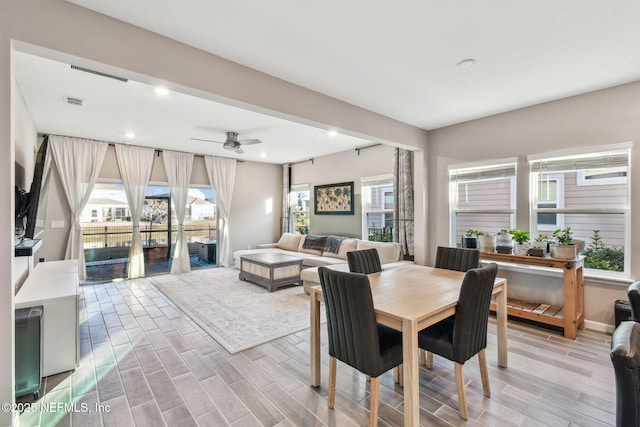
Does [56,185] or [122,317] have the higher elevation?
[56,185]

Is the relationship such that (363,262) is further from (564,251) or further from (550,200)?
(550,200)

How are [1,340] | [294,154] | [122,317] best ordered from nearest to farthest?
[1,340] → [122,317] → [294,154]

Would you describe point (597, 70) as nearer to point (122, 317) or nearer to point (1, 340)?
point (1, 340)

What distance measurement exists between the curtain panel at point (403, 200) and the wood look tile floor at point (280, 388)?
2070 millimetres

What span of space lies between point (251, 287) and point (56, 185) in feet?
13.0

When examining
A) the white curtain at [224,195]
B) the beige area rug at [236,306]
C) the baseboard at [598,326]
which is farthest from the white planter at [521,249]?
the white curtain at [224,195]

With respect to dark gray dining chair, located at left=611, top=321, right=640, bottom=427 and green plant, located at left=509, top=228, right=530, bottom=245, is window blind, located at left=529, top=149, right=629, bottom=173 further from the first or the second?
dark gray dining chair, located at left=611, top=321, right=640, bottom=427

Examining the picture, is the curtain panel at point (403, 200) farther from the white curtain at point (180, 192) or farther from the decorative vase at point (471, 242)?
the white curtain at point (180, 192)

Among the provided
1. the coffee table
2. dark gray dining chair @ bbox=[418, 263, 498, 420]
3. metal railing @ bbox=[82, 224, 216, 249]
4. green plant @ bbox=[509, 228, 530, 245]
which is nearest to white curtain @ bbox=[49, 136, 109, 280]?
metal railing @ bbox=[82, 224, 216, 249]

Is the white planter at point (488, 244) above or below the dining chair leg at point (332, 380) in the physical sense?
above

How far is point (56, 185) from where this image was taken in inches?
207

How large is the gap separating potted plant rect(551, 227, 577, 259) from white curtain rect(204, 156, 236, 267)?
6.23 m

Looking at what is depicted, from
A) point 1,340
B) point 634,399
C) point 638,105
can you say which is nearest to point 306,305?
point 1,340

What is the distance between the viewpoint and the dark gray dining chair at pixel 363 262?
291 cm
